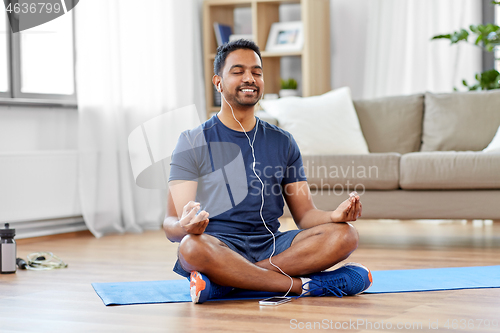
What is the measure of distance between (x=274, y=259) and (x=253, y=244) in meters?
0.08

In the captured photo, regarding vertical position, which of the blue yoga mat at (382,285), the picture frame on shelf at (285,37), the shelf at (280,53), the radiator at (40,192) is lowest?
the blue yoga mat at (382,285)

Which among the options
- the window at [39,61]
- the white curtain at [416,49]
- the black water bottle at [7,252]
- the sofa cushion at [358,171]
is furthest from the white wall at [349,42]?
the black water bottle at [7,252]

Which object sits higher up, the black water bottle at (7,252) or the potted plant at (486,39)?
the potted plant at (486,39)

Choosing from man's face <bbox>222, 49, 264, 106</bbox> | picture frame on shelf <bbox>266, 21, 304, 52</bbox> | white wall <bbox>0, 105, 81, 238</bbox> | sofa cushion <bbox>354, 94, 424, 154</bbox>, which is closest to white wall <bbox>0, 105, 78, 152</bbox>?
white wall <bbox>0, 105, 81, 238</bbox>

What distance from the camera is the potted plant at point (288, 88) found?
4559mm

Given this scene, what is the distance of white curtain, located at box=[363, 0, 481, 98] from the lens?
4531 mm

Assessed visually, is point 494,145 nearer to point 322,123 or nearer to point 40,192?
point 322,123

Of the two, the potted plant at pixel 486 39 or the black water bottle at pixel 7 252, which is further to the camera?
the potted plant at pixel 486 39

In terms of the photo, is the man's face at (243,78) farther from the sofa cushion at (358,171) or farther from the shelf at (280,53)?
the shelf at (280,53)

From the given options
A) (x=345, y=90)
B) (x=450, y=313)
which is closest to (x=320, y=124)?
(x=345, y=90)

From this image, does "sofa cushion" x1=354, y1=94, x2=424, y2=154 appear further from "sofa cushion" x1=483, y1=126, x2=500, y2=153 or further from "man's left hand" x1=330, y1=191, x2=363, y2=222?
"man's left hand" x1=330, y1=191, x2=363, y2=222

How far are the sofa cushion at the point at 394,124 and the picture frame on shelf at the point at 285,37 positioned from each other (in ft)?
3.32

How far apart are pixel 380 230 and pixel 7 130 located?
228 centimetres

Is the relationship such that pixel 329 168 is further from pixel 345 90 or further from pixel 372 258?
pixel 345 90
